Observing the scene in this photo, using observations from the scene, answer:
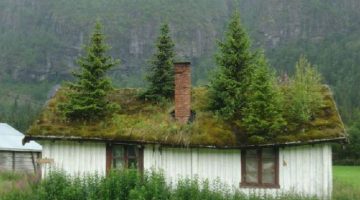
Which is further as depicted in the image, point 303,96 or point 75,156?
point 75,156

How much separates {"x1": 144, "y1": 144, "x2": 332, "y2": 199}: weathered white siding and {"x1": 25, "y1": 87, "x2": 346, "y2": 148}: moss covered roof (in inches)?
18.9

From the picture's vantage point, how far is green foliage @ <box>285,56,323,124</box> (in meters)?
23.3

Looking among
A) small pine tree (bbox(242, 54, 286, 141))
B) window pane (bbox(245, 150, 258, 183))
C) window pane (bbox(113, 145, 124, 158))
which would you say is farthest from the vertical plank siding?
small pine tree (bbox(242, 54, 286, 141))

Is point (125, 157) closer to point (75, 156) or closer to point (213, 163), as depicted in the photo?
point (75, 156)

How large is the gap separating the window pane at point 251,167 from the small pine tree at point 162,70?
5.03 m

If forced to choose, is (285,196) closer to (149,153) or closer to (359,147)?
(149,153)

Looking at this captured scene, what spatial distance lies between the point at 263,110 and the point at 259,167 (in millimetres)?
2142

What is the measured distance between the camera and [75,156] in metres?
24.2


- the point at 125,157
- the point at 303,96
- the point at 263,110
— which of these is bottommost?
the point at 125,157

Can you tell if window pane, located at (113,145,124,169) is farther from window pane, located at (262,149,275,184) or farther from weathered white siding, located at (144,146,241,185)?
window pane, located at (262,149,275,184)

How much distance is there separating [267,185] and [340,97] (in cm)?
13273

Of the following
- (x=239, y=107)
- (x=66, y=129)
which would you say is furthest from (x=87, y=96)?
(x=239, y=107)

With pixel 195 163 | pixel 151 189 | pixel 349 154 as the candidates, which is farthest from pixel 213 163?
pixel 349 154

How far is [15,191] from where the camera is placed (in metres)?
21.8
